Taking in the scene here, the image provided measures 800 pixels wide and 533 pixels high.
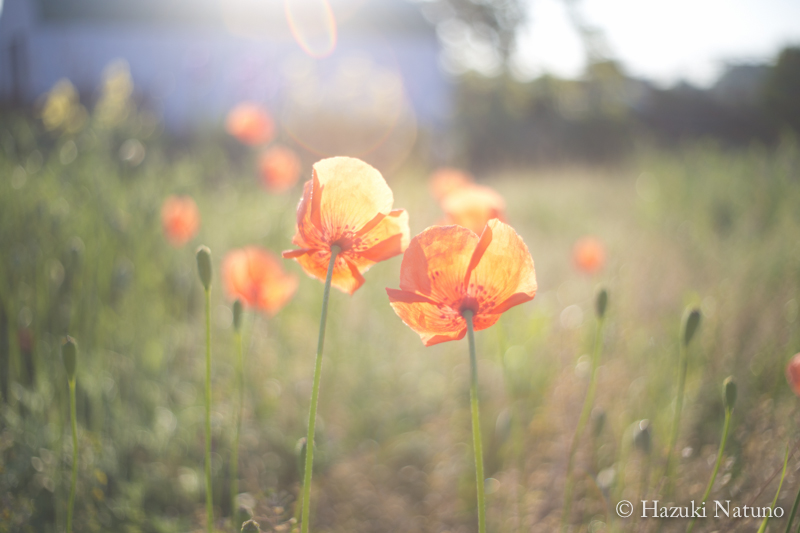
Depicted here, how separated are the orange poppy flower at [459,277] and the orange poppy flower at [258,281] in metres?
0.78

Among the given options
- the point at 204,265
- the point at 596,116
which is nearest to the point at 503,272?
the point at 204,265

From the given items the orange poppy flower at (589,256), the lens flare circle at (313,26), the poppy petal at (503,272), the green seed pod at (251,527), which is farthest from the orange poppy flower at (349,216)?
the lens flare circle at (313,26)

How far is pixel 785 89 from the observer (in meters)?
7.87

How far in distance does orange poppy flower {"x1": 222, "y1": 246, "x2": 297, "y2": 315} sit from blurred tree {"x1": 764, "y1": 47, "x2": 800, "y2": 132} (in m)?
8.73

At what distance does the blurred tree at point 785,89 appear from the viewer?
7199 millimetres

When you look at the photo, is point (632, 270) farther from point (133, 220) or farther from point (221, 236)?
point (133, 220)

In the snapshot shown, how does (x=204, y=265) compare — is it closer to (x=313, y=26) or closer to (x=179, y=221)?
(x=179, y=221)

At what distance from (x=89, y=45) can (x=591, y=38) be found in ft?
59.7

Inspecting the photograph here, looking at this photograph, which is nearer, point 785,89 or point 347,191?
point 347,191

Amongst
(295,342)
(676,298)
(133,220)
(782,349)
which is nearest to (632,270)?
(676,298)

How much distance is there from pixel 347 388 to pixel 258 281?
0.72 metres

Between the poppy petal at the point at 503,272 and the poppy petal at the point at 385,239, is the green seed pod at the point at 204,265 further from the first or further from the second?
the poppy petal at the point at 503,272

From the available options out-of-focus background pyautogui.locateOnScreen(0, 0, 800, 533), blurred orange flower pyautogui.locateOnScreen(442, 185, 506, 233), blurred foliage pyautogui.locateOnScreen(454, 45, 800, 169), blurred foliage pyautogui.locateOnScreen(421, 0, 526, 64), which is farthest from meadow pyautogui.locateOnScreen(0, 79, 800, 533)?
blurred foliage pyautogui.locateOnScreen(421, 0, 526, 64)

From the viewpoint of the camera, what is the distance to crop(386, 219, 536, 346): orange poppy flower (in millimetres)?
684
